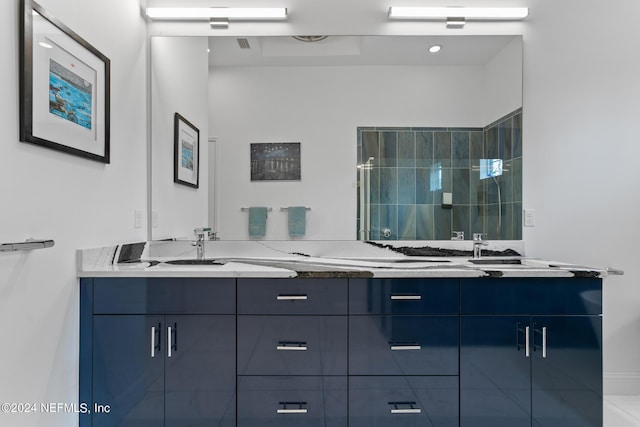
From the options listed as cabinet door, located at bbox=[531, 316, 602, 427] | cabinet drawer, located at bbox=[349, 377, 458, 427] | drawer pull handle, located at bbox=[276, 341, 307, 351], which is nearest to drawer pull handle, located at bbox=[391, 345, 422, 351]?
cabinet drawer, located at bbox=[349, 377, 458, 427]

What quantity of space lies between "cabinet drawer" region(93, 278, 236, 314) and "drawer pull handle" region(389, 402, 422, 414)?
0.83 meters

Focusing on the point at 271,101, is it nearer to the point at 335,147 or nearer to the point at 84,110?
the point at 335,147

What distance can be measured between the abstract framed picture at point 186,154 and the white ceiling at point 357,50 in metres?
0.43

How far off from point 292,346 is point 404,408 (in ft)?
1.85

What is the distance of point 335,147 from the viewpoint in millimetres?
2225

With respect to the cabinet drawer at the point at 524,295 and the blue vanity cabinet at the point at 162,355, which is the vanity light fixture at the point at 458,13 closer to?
the cabinet drawer at the point at 524,295

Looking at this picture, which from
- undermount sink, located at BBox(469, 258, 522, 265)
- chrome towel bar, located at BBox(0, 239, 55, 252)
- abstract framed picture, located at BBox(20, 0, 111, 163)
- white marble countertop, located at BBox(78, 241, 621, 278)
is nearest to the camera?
chrome towel bar, located at BBox(0, 239, 55, 252)

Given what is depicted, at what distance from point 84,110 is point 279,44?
1.14m

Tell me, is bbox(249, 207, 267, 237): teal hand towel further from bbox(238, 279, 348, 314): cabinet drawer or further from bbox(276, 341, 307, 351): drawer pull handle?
bbox(276, 341, 307, 351): drawer pull handle

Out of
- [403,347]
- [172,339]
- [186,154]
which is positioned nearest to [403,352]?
[403,347]

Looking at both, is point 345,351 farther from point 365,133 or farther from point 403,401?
point 365,133

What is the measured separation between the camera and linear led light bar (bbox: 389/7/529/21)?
7.11 ft

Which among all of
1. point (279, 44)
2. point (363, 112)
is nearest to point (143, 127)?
point (279, 44)

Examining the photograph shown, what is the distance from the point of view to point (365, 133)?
2.21 meters
